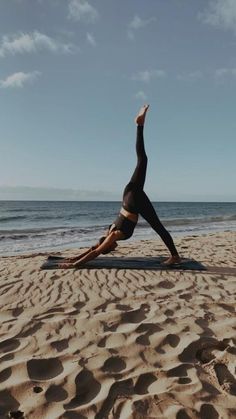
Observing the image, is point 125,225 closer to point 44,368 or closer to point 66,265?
point 66,265

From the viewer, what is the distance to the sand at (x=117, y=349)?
320 centimetres

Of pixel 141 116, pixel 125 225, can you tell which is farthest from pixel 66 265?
pixel 141 116

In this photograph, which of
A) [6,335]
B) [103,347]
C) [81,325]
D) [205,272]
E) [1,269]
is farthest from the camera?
[1,269]

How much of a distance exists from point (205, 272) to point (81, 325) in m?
3.78

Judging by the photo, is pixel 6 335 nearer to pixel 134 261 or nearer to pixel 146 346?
pixel 146 346

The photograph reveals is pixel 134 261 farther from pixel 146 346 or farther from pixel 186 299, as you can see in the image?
pixel 146 346

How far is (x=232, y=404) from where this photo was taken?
3188mm

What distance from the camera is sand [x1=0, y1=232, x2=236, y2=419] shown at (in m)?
3.20

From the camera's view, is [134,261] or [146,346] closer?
[146,346]

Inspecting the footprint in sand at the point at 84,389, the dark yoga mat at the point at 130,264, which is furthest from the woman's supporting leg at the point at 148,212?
the footprint in sand at the point at 84,389

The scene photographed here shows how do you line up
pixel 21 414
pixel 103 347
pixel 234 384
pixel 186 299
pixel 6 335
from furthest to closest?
pixel 186 299, pixel 6 335, pixel 103 347, pixel 234 384, pixel 21 414

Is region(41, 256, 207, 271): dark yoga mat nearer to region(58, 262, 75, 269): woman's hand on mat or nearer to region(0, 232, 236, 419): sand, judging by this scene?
region(58, 262, 75, 269): woman's hand on mat

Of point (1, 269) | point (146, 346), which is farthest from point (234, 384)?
point (1, 269)

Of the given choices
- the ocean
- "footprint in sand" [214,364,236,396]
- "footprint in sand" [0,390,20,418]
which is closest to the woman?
"footprint in sand" [214,364,236,396]
